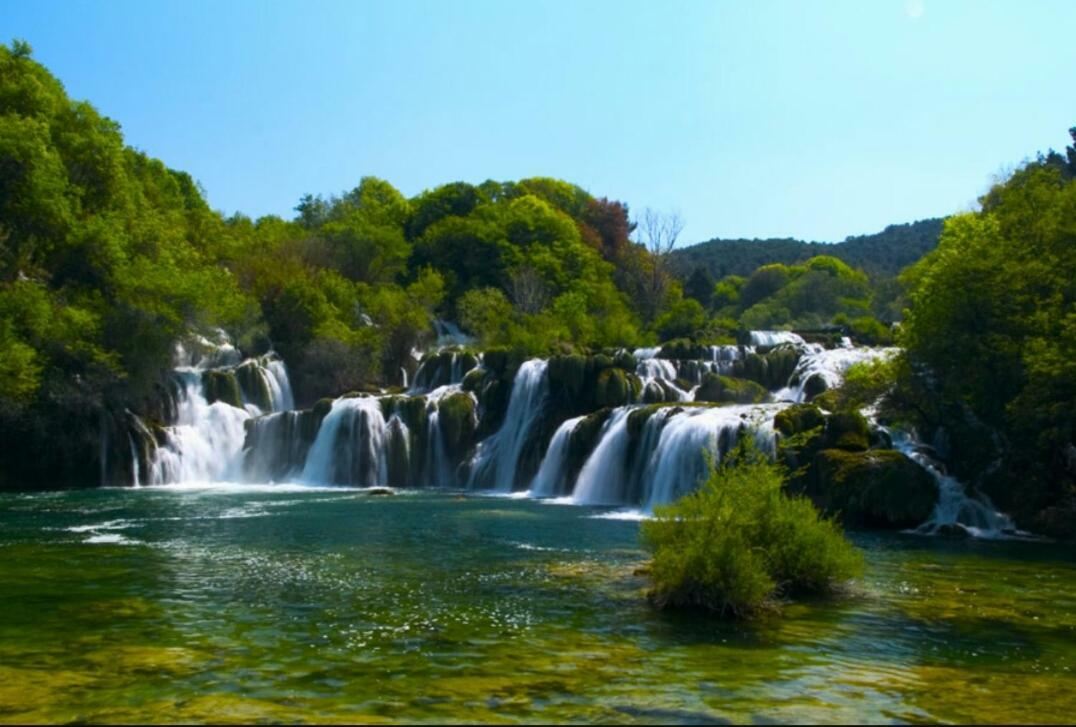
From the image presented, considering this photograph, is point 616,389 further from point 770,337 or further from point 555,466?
point 770,337

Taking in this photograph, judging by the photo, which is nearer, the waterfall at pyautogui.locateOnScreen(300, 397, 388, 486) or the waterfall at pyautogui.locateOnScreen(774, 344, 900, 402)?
the waterfall at pyautogui.locateOnScreen(774, 344, 900, 402)

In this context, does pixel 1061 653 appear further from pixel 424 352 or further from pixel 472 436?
pixel 424 352

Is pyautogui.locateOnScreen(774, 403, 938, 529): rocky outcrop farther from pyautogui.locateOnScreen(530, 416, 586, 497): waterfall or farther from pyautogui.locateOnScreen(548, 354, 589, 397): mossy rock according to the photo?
pyautogui.locateOnScreen(548, 354, 589, 397): mossy rock

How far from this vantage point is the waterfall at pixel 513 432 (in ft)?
140

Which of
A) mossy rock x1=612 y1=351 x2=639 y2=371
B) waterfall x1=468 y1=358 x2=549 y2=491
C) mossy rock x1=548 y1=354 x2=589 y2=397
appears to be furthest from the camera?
mossy rock x1=612 y1=351 x2=639 y2=371

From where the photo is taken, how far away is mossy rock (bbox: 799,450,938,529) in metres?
27.3

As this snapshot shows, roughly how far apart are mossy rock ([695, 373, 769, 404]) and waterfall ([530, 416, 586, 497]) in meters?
6.58

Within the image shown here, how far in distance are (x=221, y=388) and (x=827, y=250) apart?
411 ft

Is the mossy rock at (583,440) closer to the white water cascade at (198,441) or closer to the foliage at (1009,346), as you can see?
the foliage at (1009,346)

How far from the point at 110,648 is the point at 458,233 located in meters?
67.4

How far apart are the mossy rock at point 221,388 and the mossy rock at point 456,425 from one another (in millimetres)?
11044

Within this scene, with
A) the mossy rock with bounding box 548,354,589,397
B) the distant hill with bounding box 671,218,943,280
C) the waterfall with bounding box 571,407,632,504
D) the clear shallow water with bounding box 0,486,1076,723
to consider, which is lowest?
the clear shallow water with bounding box 0,486,1076,723

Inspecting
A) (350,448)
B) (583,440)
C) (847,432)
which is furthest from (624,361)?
(847,432)

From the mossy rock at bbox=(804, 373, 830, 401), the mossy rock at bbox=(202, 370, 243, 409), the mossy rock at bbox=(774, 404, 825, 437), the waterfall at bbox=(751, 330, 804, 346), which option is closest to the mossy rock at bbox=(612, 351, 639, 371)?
the mossy rock at bbox=(804, 373, 830, 401)
